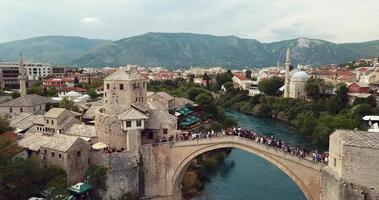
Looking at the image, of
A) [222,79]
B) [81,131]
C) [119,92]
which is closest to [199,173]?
[119,92]

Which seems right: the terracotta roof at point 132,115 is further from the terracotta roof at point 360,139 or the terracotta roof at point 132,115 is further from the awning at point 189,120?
the awning at point 189,120

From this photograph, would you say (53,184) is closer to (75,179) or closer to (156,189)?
(75,179)

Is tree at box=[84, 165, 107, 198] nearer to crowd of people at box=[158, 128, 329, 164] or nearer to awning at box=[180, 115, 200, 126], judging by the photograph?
crowd of people at box=[158, 128, 329, 164]

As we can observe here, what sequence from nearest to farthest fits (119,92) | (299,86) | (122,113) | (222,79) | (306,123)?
(122,113) < (119,92) < (306,123) < (299,86) < (222,79)

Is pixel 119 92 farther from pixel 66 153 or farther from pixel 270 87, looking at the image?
pixel 270 87

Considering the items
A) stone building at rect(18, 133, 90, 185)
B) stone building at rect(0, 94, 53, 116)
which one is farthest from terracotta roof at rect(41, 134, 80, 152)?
stone building at rect(0, 94, 53, 116)

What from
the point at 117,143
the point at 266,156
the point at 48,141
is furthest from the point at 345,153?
the point at 48,141

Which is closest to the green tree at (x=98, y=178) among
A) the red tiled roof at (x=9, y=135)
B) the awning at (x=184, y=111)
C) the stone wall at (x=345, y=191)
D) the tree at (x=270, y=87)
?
the red tiled roof at (x=9, y=135)
